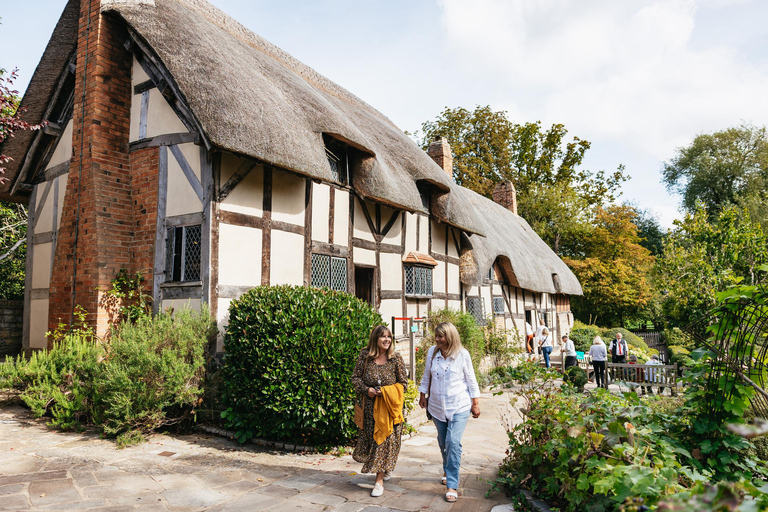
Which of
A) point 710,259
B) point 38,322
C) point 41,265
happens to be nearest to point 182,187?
point 41,265

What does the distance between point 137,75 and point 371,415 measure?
22.7 ft

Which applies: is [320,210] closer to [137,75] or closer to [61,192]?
[137,75]

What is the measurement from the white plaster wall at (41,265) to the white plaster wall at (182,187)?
3.19m

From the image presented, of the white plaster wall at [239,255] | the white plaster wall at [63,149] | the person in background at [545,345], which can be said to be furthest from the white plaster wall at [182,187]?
the person in background at [545,345]

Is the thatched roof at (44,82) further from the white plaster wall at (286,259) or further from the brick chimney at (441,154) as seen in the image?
the brick chimney at (441,154)

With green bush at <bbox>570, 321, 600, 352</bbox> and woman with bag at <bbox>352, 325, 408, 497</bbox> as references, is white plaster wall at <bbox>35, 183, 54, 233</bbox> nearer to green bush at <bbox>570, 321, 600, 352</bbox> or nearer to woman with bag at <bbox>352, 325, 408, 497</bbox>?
woman with bag at <bbox>352, 325, 408, 497</bbox>

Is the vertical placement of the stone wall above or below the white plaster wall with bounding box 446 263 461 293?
below

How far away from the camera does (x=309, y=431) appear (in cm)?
620

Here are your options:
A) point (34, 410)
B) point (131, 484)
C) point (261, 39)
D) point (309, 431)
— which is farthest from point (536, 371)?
point (261, 39)

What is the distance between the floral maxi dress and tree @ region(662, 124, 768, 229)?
33.2 metres

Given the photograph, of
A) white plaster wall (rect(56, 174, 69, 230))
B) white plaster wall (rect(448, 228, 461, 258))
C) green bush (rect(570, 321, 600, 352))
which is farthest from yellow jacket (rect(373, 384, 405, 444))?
green bush (rect(570, 321, 600, 352))

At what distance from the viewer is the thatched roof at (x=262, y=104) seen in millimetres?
6938

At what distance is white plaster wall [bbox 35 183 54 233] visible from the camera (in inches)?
366

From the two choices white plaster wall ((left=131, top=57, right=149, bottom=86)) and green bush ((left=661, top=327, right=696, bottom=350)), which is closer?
white plaster wall ((left=131, top=57, right=149, bottom=86))
